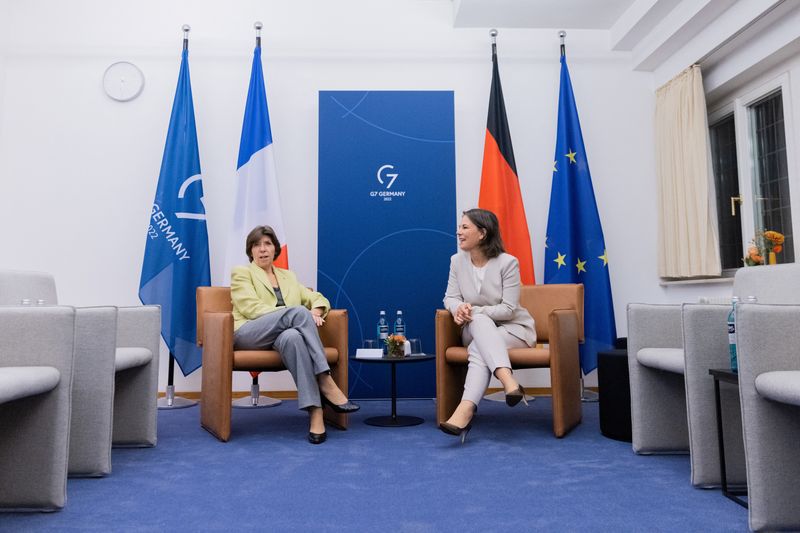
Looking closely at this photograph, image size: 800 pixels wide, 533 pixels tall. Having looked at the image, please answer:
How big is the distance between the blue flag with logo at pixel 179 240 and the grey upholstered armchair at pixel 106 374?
1043mm

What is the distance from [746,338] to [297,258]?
321cm

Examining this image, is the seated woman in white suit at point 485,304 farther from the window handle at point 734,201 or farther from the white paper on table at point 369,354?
the window handle at point 734,201

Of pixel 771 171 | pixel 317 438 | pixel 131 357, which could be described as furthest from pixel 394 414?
pixel 771 171

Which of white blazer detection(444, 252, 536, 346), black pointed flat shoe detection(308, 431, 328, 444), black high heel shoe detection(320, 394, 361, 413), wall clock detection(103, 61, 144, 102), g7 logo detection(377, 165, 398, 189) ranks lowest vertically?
black pointed flat shoe detection(308, 431, 328, 444)

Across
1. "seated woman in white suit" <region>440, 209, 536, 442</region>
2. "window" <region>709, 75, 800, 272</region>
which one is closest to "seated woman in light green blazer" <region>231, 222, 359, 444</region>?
"seated woman in white suit" <region>440, 209, 536, 442</region>

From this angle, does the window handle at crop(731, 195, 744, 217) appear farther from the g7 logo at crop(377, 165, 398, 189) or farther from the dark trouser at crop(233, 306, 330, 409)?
the dark trouser at crop(233, 306, 330, 409)

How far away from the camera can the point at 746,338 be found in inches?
66.9

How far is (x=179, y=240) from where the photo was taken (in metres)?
4.02

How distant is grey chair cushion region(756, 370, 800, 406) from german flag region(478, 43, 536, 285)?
2.49m

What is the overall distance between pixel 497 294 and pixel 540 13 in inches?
97.3

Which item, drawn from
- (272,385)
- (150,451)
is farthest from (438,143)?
(150,451)

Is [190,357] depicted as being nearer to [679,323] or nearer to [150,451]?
[150,451]

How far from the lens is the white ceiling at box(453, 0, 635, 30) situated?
14.1ft

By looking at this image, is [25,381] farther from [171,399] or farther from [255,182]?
[255,182]
